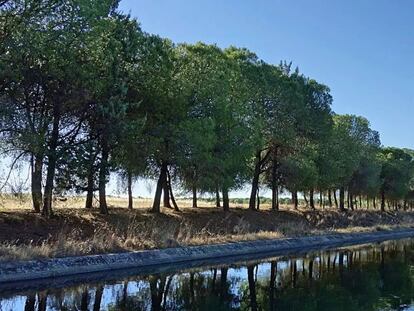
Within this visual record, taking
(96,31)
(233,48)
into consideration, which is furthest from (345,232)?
(96,31)

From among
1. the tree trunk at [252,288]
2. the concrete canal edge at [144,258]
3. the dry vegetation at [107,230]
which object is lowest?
the tree trunk at [252,288]

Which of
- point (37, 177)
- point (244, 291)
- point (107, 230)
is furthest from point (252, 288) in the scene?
point (37, 177)

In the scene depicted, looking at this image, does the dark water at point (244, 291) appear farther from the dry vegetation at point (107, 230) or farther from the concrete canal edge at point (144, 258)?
the dry vegetation at point (107, 230)

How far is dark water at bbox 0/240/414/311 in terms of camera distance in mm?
13992

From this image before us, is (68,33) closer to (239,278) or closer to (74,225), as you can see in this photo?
(74,225)

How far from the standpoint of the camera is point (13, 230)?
2256 centimetres

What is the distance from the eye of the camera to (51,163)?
75.7 feet

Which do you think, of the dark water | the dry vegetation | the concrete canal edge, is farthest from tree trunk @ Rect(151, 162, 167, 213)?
the dark water

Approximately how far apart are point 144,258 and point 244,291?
633cm

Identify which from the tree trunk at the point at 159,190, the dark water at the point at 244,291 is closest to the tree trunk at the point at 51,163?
the dark water at the point at 244,291

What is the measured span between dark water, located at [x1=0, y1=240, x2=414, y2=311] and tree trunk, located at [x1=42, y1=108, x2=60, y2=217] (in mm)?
6413

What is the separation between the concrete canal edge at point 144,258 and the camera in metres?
17.2

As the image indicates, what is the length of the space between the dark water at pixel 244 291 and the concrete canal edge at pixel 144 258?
125 cm

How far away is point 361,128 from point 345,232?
2551 cm
